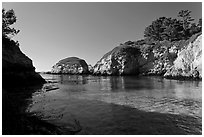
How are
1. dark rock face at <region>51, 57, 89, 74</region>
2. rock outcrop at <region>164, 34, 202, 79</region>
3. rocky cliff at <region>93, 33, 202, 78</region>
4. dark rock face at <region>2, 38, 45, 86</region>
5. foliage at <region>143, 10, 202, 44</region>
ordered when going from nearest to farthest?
dark rock face at <region>2, 38, 45, 86</region>, rock outcrop at <region>164, 34, 202, 79</region>, rocky cliff at <region>93, 33, 202, 78</region>, foliage at <region>143, 10, 202, 44</region>, dark rock face at <region>51, 57, 89, 74</region>

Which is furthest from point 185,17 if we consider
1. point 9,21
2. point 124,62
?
point 9,21

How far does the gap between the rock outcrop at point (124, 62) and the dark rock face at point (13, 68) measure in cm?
4609

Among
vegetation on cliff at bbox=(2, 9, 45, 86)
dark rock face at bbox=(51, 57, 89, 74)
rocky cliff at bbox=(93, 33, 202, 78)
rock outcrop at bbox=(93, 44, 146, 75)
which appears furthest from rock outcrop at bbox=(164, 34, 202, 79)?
dark rock face at bbox=(51, 57, 89, 74)

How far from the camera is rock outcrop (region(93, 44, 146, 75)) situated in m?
69.6

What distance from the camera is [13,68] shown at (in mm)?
24312

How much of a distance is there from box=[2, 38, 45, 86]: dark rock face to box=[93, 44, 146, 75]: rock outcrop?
46.1m

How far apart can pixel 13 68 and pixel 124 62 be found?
170 feet

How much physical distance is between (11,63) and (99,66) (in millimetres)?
58417

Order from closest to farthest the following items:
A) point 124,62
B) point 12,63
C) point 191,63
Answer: point 12,63 < point 191,63 < point 124,62

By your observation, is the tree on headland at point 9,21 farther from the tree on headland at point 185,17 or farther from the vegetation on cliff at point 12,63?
the tree on headland at point 185,17

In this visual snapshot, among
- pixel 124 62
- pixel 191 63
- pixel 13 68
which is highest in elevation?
pixel 124 62

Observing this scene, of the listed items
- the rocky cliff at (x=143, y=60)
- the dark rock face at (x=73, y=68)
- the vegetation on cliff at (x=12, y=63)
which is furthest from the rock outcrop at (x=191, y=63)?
the dark rock face at (x=73, y=68)

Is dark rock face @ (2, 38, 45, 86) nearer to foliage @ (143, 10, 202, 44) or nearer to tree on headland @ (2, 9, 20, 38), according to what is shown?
tree on headland @ (2, 9, 20, 38)

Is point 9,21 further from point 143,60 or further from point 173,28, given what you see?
point 173,28
